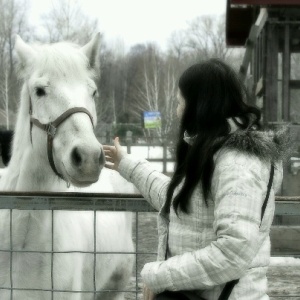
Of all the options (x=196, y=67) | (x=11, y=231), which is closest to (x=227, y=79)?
(x=196, y=67)

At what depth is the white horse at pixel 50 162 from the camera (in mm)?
3541

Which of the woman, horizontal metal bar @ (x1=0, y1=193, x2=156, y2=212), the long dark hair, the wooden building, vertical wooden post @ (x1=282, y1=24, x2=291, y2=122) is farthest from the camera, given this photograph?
vertical wooden post @ (x1=282, y1=24, x2=291, y2=122)

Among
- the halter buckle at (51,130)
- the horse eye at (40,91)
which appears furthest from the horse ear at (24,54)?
the halter buckle at (51,130)

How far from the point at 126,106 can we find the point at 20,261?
56.1 metres

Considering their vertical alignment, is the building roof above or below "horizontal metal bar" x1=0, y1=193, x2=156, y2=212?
above

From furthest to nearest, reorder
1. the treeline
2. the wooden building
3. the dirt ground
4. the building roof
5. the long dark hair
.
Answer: the treeline → the building roof → the wooden building → the dirt ground → the long dark hair

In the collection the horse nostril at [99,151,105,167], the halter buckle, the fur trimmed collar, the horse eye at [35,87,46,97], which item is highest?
the horse eye at [35,87,46,97]

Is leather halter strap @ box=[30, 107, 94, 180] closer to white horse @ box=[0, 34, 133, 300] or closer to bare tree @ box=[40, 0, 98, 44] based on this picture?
white horse @ box=[0, 34, 133, 300]

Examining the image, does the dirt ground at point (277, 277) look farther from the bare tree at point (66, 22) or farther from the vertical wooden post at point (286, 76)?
the bare tree at point (66, 22)

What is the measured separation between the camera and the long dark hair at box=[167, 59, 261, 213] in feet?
7.68

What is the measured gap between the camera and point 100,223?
15.5 feet

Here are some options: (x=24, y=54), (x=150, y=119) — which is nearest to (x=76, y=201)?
(x=24, y=54)

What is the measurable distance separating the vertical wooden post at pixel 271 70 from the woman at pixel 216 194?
8316mm

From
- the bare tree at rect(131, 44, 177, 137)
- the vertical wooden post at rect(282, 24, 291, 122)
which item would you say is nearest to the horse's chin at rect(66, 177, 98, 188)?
the vertical wooden post at rect(282, 24, 291, 122)
